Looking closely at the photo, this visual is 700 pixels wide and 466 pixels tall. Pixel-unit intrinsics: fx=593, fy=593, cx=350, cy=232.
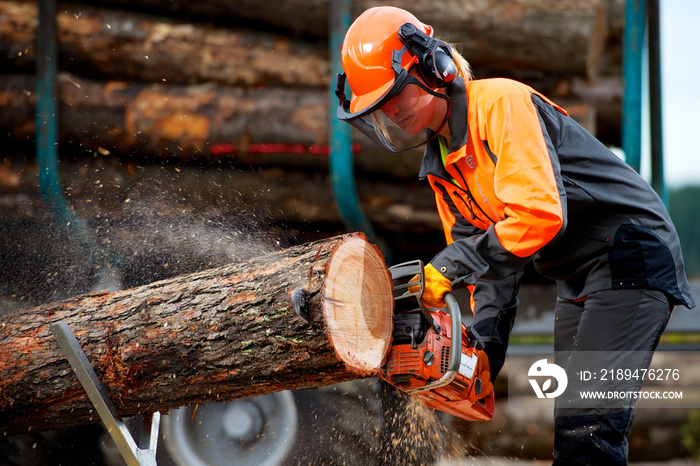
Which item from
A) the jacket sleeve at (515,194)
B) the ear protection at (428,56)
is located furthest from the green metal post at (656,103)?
the ear protection at (428,56)

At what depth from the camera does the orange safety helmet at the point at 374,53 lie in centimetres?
211

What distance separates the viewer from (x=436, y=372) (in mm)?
2080

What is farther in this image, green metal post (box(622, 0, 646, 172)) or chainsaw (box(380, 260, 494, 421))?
green metal post (box(622, 0, 646, 172))

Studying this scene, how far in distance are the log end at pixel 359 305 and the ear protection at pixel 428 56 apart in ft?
2.06

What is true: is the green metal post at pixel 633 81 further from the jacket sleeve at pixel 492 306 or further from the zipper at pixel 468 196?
the zipper at pixel 468 196

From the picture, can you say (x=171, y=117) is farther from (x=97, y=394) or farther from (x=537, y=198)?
(x=537, y=198)

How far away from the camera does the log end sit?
2010mm

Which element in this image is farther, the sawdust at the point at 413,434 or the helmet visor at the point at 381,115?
the sawdust at the point at 413,434

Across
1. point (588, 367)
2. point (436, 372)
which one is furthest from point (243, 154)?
point (588, 367)

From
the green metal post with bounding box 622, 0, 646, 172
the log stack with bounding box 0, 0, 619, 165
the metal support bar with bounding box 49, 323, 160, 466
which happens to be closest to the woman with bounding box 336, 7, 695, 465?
the metal support bar with bounding box 49, 323, 160, 466

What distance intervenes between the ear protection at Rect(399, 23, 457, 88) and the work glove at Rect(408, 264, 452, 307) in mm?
671

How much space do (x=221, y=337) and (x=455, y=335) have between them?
814 millimetres

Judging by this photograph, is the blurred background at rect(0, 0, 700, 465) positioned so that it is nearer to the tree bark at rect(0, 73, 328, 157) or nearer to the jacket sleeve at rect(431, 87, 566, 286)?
the tree bark at rect(0, 73, 328, 157)

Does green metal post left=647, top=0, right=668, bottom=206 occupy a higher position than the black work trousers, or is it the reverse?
green metal post left=647, top=0, right=668, bottom=206
